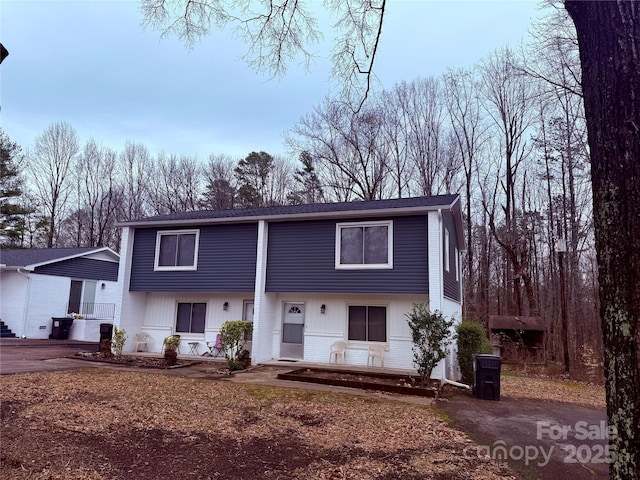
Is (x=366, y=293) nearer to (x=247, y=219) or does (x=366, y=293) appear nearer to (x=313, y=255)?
(x=313, y=255)

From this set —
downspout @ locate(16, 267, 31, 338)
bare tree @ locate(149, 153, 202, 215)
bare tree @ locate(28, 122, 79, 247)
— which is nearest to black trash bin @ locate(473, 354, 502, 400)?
downspout @ locate(16, 267, 31, 338)

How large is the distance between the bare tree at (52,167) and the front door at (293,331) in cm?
2422

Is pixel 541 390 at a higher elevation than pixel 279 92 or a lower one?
lower

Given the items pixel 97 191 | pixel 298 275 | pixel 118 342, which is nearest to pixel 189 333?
pixel 118 342

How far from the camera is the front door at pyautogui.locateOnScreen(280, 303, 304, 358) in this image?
40.7 ft

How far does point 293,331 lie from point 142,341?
543cm

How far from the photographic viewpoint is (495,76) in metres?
20.2

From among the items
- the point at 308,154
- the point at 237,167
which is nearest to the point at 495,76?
the point at 308,154

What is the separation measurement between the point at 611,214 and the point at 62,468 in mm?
5241

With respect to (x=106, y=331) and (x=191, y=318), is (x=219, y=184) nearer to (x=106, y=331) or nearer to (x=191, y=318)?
(x=106, y=331)

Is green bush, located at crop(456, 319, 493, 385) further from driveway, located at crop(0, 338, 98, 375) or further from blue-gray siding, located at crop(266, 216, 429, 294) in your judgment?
driveway, located at crop(0, 338, 98, 375)

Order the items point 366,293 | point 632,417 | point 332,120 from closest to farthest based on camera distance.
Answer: point 632,417 → point 366,293 → point 332,120

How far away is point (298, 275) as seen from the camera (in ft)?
39.2

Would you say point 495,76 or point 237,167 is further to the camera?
point 237,167
